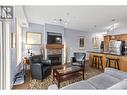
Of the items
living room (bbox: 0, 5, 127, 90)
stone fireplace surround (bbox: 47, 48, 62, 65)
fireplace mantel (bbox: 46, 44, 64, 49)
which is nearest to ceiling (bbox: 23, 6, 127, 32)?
living room (bbox: 0, 5, 127, 90)

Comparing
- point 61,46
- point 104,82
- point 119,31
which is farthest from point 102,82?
point 119,31

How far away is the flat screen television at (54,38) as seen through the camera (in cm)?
629

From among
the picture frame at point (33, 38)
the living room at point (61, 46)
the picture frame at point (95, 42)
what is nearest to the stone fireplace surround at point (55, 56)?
the living room at point (61, 46)

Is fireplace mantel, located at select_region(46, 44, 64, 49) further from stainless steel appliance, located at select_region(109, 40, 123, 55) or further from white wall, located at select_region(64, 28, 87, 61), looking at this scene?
stainless steel appliance, located at select_region(109, 40, 123, 55)

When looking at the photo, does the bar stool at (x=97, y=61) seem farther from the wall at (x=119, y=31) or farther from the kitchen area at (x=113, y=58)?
the wall at (x=119, y=31)

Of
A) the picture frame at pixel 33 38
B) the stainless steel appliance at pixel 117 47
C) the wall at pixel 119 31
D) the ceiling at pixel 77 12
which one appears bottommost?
the stainless steel appliance at pixel 117 47

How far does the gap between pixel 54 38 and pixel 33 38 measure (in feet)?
4.10

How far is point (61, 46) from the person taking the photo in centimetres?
666

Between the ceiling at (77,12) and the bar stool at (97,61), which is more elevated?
the ceiling at (77,12)

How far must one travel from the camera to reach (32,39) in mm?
5941

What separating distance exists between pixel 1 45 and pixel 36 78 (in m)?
2.80

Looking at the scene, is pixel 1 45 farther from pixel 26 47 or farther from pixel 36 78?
pixel 26 47

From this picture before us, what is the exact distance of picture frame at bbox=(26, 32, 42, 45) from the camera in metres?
5.84

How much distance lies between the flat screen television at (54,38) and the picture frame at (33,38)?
0.52 m
